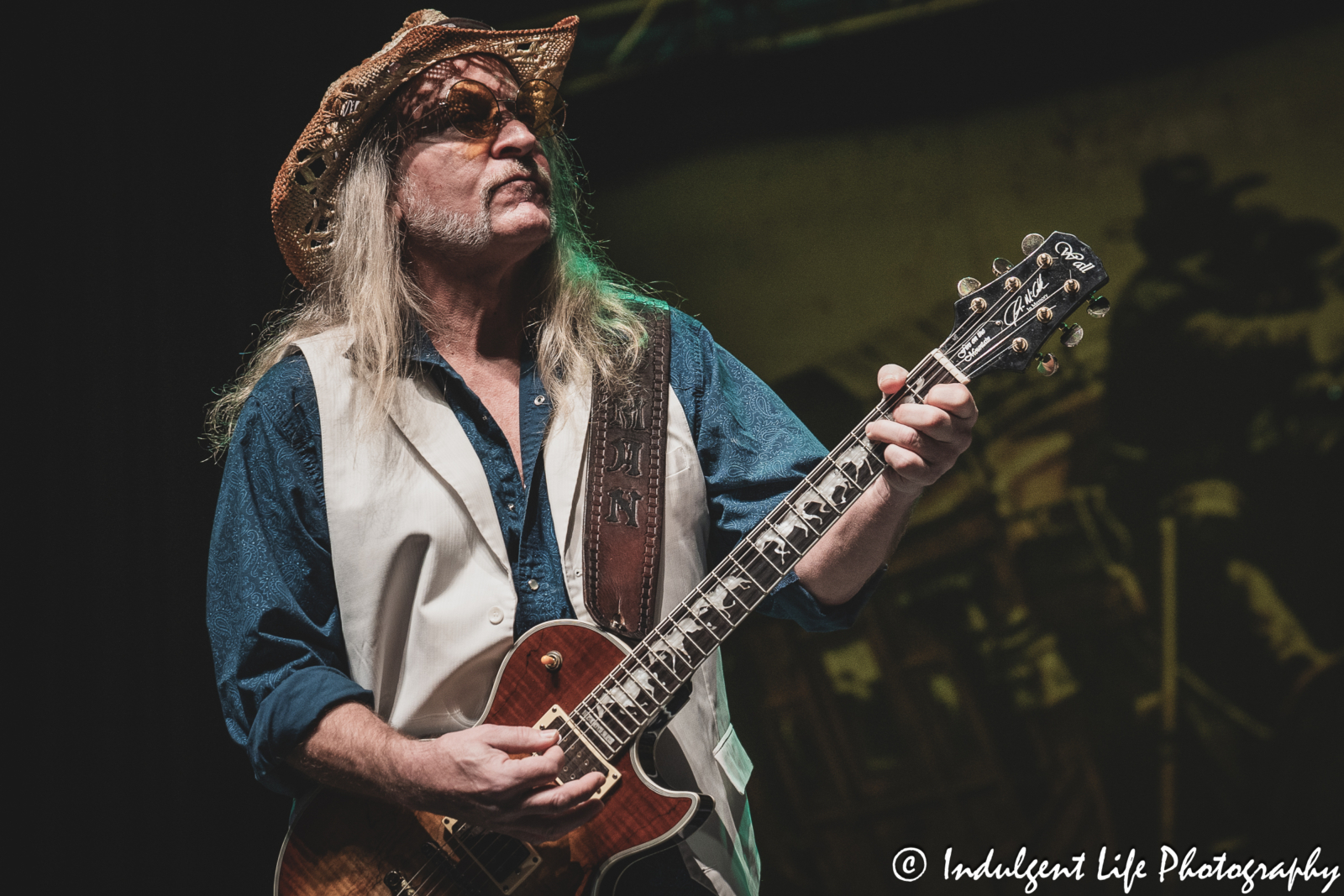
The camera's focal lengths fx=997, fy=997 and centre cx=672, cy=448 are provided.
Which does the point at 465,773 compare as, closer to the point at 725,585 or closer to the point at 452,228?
the point at 725,585

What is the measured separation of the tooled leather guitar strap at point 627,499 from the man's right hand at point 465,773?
241 mm

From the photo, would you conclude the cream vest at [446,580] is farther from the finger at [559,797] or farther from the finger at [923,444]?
the finger at [923,444]

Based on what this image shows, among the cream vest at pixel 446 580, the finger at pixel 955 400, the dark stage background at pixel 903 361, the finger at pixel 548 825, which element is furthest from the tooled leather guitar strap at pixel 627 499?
the dark stage background at pixel 903 361

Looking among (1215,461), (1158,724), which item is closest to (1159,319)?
(1215,461)

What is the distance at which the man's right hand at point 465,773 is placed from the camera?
54.6 inches

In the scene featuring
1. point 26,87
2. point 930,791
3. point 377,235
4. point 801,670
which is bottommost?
point 930,791

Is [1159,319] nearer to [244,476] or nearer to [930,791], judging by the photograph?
[930,791]

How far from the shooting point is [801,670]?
357cm

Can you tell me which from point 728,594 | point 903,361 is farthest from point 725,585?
point 903,361

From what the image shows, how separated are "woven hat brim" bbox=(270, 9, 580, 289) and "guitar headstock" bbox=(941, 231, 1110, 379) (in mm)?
1020

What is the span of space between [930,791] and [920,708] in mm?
277

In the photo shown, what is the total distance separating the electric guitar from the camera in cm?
145

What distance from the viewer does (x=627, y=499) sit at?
5.50 ft

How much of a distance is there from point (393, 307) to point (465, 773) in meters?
0.88
